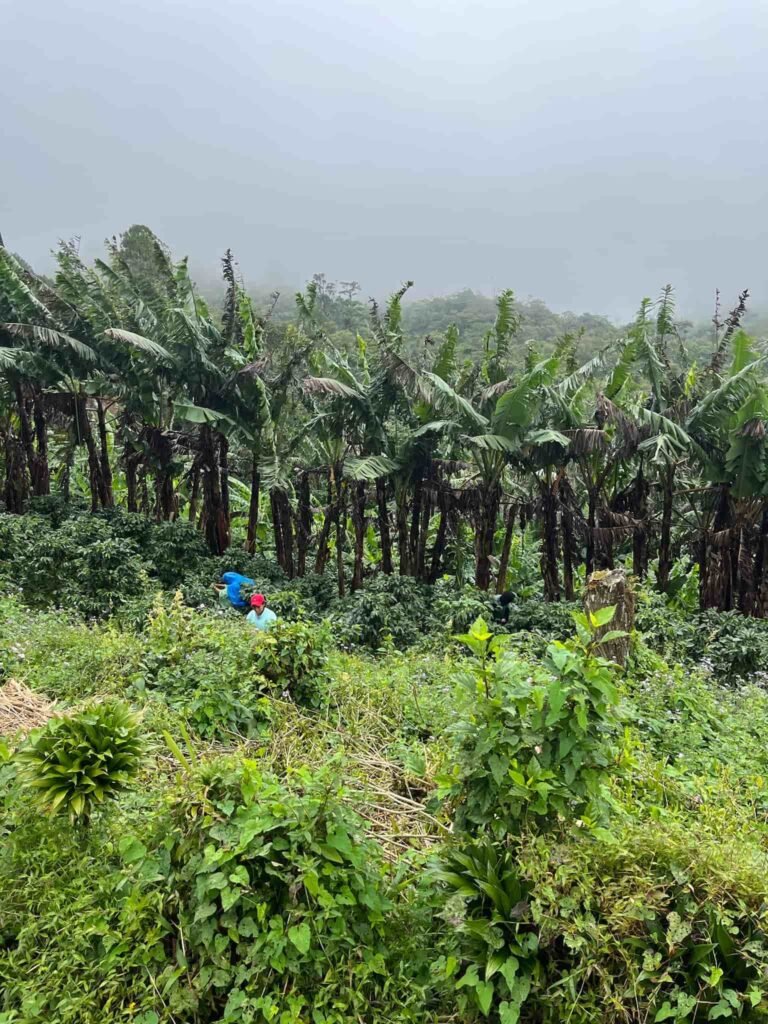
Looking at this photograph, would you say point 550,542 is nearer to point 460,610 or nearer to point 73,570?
point 460,610

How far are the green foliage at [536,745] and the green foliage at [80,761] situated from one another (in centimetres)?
150

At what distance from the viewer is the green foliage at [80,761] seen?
267 centimetres

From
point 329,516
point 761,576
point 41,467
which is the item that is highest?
point 41,467

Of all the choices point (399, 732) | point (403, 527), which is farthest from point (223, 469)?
point (399, 732)

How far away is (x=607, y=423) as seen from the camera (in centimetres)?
1032

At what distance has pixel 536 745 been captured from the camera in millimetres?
2266

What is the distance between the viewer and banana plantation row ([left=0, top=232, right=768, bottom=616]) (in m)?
10.4

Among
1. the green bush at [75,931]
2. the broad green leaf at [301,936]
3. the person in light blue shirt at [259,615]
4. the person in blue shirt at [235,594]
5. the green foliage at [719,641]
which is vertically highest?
the broad green leaf at [301,936]

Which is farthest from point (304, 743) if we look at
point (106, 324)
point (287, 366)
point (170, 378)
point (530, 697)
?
point (106, 324)

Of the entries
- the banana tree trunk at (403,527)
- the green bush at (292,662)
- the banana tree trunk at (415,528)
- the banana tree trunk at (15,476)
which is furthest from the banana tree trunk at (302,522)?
the green bush at (292,662)

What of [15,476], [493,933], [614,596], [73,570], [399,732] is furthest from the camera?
[15,476]

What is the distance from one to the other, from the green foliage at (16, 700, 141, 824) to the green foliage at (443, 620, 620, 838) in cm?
150

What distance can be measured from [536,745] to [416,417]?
31.4 ft

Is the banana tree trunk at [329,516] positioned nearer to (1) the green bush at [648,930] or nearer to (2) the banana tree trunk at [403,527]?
(2) the banana tree trunk at [403,527]
